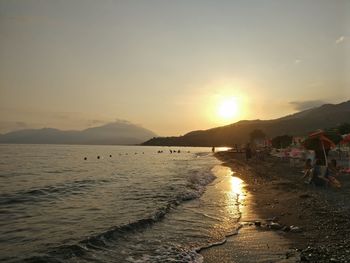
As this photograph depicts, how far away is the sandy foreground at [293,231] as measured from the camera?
30.4 ft

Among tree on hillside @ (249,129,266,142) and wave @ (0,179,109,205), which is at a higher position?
tree on hillside @ (249,129,266,142)

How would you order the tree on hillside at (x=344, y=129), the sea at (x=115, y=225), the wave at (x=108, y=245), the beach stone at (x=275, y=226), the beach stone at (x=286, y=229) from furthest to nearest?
the tree on hillside at (x=344, y=129) < the beach stone at (x=275, y=226) < the beach stone at (x=286, y=229) < the sea at (x=115, y=225) < the wave at (x=108, y=245)

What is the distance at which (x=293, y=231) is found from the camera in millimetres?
11898

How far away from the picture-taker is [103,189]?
26.4 metres

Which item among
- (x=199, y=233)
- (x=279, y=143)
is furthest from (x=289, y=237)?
(x=279, y=143)

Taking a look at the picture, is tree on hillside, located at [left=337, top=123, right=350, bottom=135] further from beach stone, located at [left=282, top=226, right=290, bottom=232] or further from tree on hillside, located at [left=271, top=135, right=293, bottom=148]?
beach stone, located at [left=282, top=226, right=290, bottom=232]

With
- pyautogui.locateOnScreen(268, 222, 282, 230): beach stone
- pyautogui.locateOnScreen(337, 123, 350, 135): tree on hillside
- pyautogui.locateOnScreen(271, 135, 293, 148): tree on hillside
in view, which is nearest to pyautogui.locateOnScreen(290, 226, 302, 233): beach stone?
pyautogui.locateOnScreen(268, 222, 282, 230): beach stone

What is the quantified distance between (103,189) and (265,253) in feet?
60.3

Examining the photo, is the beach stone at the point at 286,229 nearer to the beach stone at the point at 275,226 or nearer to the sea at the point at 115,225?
the beach stone at the point at 275,226

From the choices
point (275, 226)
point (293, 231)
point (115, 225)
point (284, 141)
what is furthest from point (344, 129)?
point (115, 225)

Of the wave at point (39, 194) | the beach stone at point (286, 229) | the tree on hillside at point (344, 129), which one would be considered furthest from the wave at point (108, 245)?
the tree on hillside at point (344, 129)

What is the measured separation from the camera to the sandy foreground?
365 inches

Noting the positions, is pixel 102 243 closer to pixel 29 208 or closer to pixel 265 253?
pixel 265 253

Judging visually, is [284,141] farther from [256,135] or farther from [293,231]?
[293,231]
